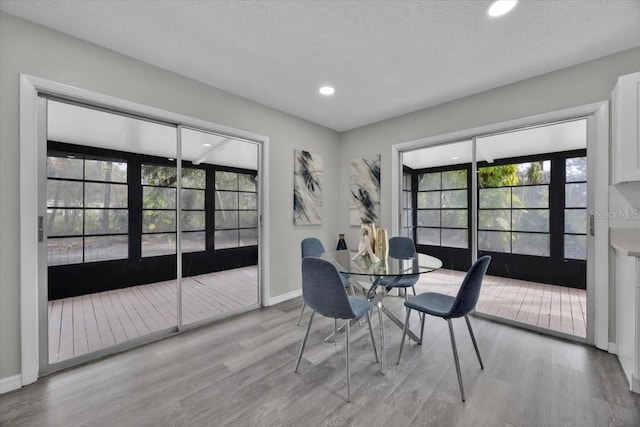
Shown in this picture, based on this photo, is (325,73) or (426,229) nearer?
(325,73)

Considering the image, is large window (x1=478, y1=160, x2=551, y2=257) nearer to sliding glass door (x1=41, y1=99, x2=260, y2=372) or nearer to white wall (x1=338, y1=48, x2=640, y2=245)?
white wall (x1=338, y1=48, x2=640, y2=245)

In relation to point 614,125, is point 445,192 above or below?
below

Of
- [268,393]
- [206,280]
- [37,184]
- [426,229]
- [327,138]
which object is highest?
[327,138]

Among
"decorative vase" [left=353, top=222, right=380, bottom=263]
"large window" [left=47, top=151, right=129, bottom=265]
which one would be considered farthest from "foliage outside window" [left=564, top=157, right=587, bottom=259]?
"large window" [left=47, top=151, right=129, bottom=265]

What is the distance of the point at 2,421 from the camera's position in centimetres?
151

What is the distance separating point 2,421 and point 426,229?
4.45 metres

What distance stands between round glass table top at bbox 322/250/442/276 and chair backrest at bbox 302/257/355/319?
33 centimetres

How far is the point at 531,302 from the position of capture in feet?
10.4

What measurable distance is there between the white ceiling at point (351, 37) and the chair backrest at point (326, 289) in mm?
1796

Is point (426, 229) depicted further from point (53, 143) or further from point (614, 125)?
point (53, 143)

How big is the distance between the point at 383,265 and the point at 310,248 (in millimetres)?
993

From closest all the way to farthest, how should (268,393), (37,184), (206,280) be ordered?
(268,393) → (37,184) → (206,280)

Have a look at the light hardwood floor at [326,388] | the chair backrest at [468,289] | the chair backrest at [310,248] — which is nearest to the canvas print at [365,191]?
the chair backrest at [310,248]

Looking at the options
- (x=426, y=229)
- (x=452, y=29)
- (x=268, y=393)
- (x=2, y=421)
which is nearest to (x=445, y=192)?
(x=426, y=229)
